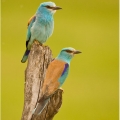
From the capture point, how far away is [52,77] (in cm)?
318

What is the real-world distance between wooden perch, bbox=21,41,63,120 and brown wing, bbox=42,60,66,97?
0.05 metres

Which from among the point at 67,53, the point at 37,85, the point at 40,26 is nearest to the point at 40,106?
the point at 37,85

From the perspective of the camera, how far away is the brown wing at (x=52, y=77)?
10.3 feet

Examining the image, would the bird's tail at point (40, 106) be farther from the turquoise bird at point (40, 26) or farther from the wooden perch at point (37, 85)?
the turquoise bird at point (40, 26)

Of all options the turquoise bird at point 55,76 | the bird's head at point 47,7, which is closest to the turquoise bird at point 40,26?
the bird's head at point 47,7

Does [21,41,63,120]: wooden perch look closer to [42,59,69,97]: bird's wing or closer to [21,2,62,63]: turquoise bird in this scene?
[42,59,69,97]: bird's wing

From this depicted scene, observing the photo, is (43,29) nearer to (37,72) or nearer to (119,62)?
(37,72)

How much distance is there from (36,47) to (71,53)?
29 cm

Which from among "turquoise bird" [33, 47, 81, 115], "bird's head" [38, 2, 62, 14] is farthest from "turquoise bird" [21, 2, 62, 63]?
"turquoise bird" [33, 47, 81, 115]

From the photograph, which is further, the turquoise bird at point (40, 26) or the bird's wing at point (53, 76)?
the turquoise bird at point (40, 26)

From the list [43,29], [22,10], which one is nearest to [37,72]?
[43,29]

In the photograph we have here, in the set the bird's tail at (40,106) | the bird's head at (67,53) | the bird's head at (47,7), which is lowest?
the bird's tail at (40,106)

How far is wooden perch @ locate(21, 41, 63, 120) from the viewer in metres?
3.19

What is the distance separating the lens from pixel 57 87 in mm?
3168
